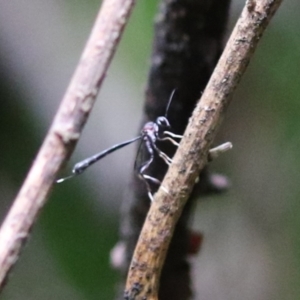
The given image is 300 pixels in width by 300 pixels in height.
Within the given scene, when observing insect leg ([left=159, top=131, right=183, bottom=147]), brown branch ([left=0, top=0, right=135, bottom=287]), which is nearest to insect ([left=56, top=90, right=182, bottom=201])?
insect leg ([left=159, top=131, right=183, bottom=147])

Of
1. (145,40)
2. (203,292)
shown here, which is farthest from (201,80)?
(203,292)

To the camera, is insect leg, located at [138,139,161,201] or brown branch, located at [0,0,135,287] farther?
insect leg, located at [138,139,161,201]

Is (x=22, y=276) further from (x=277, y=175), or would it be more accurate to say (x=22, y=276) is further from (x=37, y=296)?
(x=277, y=175)

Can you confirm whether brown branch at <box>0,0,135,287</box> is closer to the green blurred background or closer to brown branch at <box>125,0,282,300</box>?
brown branch at <box>125,0,282,300</box>

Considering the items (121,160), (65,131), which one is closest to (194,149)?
(65,131)

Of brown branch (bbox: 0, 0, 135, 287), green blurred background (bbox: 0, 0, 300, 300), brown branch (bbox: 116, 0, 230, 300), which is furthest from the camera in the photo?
green blurred background (bbox: 0, 0, 300, 300)

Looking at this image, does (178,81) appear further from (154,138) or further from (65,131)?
(65,131)

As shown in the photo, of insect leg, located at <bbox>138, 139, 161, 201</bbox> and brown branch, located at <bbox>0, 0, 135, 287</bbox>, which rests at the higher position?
brown branch, located at <bbox>0, 0, 135, 287</bbox>
